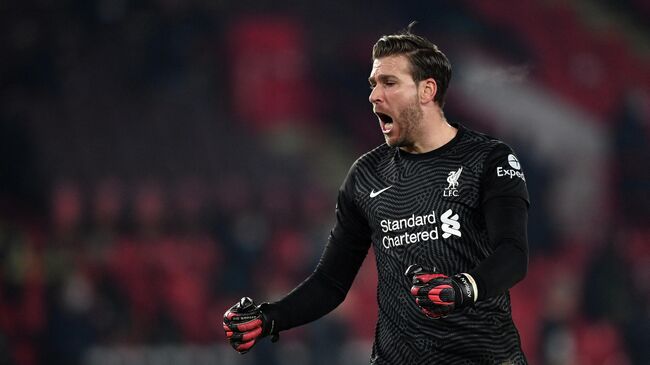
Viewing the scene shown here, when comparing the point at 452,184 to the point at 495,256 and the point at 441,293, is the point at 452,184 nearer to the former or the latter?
the point at 495,256

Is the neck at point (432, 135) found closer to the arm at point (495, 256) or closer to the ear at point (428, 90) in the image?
the ear at point (428, 90)

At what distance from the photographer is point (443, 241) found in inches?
117

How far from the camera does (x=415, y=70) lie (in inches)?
124

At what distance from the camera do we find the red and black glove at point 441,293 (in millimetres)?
2506

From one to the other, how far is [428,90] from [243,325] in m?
0.99

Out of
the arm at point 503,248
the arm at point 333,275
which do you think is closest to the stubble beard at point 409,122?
the arm at point 333,275

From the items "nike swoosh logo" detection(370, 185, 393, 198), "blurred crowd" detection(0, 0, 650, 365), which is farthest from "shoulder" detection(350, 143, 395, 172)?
"blurred crowd" detection(0, 0, 650, 365)

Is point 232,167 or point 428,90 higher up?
point 428,90

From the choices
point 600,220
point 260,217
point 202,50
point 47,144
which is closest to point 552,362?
point 600,220

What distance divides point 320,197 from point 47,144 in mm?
2647

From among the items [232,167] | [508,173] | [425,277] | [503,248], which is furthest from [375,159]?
[232,167]

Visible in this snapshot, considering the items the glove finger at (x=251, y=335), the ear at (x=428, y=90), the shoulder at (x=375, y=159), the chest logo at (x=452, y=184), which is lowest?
the glove finger at (x=251, y=335)

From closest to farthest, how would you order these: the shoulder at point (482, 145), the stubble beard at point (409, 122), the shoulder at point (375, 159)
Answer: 1. the shoulder at point (482, 145)
2. the stubble beard at point (409, 122)
3. the shoulder at point (375, 159)

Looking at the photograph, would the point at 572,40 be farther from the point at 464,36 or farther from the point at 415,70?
the point at 415,70
